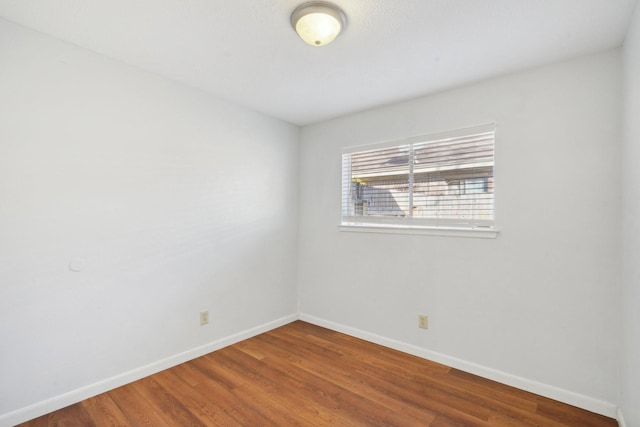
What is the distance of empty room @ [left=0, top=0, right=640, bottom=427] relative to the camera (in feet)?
5.99

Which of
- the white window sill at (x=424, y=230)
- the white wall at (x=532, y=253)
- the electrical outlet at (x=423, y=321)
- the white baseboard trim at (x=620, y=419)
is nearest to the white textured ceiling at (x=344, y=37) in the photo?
the white wall at (x=532, y=253)

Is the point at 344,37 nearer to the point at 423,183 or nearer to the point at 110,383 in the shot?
the point at 423,183

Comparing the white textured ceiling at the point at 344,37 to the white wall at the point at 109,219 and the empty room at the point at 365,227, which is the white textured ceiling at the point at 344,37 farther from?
the white wall at the point at 109,219

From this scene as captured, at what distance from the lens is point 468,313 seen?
255 centimetres

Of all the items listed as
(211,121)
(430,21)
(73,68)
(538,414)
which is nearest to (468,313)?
(538,414)

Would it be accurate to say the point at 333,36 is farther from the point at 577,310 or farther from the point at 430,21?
the point at 577,310

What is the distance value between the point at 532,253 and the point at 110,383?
3207 millimetres

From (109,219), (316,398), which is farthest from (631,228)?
(109,219)

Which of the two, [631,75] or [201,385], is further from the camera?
[201,385]

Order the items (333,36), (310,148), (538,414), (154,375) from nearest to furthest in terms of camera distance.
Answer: (333,36) < (538,414) < (154,375) < (310,148)

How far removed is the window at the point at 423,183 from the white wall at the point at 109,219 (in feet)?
3.71

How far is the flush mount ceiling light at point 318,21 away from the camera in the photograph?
1.63 m

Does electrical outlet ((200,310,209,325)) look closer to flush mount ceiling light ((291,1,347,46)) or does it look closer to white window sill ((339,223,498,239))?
white window sill ((339,223,498,239))

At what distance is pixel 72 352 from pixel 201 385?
885mm
